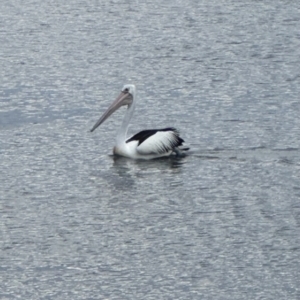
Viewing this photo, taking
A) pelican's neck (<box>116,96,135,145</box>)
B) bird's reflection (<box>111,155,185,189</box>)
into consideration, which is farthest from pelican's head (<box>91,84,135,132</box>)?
bird's reflection (<box>111,155,185,189</box>)

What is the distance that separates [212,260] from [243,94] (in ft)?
21.5

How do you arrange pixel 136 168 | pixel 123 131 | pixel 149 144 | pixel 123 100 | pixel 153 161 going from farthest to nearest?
pixel 123 100 < pixel 123 131 < pixel 153 161 < pixel 149 144 < pixel 136 168

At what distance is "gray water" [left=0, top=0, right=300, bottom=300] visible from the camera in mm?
11375

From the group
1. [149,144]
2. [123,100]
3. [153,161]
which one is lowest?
[153,161]

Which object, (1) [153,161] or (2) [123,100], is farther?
(2) [123,100]

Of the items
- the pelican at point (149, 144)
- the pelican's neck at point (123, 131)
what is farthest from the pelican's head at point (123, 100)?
the pelican at point (149, 144)

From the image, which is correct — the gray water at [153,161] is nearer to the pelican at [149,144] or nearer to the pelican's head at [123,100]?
the pelican at [149,144]

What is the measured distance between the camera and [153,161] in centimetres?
1521

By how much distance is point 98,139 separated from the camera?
628 inches

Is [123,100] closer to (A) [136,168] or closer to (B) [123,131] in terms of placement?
(B) [123,131]

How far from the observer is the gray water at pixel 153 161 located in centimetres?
1138

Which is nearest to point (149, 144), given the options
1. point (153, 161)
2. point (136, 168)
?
point (153, 161)

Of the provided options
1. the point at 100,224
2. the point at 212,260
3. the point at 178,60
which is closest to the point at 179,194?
the point at 100,224

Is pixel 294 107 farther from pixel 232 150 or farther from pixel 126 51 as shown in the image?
pixel 126 51
